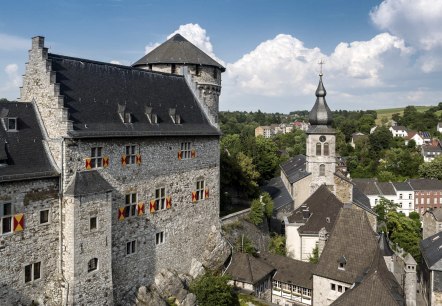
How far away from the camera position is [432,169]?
9231 centimetres

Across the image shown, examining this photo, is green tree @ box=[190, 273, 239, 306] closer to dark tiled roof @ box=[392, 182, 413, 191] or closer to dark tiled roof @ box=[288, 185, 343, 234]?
dark tiled roof @ box=[288, 185, 343, 234]

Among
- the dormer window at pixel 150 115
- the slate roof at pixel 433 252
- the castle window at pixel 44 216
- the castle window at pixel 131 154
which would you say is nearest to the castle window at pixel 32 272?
the castle window at pixel 44 216

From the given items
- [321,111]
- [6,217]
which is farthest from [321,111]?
[6,217]

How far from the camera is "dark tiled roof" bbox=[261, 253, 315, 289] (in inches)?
1355

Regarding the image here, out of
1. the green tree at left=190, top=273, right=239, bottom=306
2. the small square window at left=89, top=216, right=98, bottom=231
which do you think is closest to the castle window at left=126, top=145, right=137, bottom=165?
the small square window at left=89, top=216, right=98, bottom=231

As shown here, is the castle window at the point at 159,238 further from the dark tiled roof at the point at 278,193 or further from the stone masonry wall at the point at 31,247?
the dark tiled roof at the point at 278,193

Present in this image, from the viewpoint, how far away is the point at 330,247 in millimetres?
31141

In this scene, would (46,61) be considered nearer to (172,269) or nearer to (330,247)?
(172,269)

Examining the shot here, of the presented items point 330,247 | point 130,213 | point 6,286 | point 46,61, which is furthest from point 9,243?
point 330,247

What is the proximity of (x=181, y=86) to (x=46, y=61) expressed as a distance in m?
11.9

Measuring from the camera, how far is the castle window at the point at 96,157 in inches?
926

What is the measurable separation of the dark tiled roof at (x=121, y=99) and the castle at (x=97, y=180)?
0.08m

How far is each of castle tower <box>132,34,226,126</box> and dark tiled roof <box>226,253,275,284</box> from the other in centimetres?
1072

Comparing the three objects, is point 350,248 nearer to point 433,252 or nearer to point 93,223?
point 433,252
